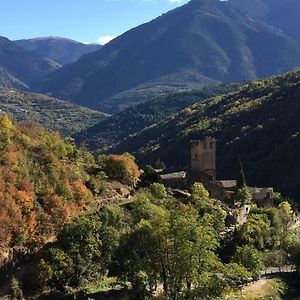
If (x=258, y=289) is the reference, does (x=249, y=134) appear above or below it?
above

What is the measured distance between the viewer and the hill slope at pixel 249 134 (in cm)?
11838

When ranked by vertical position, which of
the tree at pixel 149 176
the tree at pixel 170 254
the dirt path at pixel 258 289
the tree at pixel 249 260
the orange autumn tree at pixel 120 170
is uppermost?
the orange autumn tree at pixel 120 170

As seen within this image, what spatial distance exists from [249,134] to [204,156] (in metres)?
65.9

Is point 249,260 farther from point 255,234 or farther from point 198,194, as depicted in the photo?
point 198,194

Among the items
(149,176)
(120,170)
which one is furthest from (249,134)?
(120,170)

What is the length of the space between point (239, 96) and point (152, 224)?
148m

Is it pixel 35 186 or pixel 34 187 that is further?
pixel 35 186

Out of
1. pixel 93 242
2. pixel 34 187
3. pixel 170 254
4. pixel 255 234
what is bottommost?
pixel 255 234

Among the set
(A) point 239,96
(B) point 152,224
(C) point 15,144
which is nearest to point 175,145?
(A) point 239,96

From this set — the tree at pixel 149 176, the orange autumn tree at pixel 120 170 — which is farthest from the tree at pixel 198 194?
the orange autumn tree at pixel 120 170

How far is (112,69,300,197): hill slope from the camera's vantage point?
388ft

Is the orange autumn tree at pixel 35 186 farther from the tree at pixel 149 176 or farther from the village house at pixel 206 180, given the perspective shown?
the village house at pixel 206 180

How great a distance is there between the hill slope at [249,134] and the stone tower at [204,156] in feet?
111

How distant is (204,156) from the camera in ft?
242
